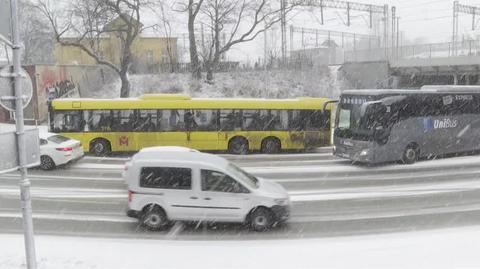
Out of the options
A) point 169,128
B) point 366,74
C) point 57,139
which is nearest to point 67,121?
point 57,139

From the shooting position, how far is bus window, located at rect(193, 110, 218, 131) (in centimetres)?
2272

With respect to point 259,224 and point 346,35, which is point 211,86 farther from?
point 259,224

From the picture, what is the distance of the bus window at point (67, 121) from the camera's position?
2212 cm

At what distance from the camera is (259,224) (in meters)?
11.2

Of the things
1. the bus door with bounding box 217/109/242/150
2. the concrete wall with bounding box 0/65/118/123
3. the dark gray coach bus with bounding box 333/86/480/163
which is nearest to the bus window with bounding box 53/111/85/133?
the bus door with bounding box 217/109/242/150

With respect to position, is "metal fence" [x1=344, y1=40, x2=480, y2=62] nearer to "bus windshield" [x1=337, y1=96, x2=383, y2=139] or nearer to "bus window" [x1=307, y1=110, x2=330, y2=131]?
"bus window" [x1=307, y1=110, x2=330, y2=131]

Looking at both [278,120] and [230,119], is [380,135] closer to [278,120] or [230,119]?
[278,120]

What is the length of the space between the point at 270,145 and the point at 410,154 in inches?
242

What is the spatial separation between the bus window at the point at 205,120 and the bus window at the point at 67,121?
4.97 m

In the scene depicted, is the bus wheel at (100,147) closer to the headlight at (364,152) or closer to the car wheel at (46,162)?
the car wheel at (46,162)

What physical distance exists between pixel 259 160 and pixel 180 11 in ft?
78.0

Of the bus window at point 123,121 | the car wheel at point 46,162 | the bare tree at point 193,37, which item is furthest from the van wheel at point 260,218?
the bare tree at point 193,37

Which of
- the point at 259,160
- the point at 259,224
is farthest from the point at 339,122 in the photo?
the point at 259,224

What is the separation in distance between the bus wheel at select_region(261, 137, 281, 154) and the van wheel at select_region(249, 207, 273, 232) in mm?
12253
